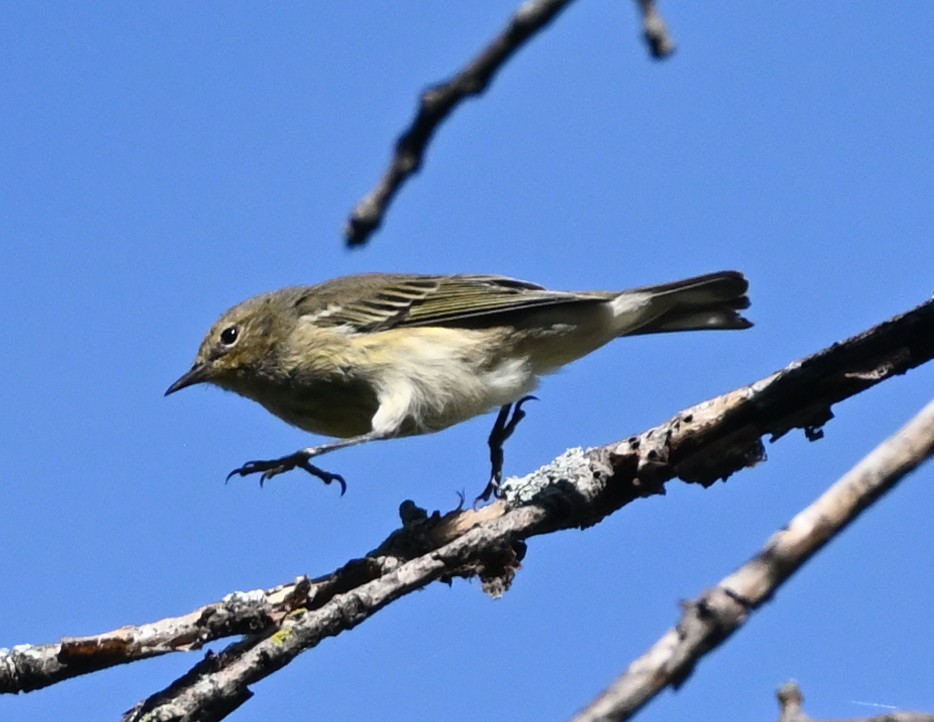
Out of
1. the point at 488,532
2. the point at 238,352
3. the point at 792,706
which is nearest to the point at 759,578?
the point at 792,706

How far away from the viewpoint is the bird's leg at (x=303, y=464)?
7.02 m

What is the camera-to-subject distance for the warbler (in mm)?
7301

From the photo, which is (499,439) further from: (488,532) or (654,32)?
(654,32)

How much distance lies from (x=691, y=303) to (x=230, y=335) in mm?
3019

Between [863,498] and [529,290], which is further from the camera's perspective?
[529,290]

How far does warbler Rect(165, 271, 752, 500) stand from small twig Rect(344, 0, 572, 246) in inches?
205

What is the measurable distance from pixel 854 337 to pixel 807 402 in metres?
0.31

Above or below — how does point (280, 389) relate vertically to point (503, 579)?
above

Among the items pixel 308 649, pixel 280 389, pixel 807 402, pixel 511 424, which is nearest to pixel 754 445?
pixel 807 402

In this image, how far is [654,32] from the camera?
1.70 m

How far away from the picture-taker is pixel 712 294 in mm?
7363

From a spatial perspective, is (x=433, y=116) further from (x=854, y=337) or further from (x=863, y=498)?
(x=854, y=337)

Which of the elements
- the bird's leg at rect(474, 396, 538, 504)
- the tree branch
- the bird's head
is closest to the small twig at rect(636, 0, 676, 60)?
the tree branch

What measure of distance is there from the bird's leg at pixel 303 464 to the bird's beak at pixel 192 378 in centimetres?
134
